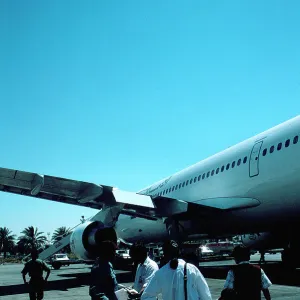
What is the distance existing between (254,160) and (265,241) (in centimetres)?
654

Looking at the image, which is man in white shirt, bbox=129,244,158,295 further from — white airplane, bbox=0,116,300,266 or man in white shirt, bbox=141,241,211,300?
white airplane, bbox=0,116,300,266

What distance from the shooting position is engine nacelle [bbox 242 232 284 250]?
18241 millimetres

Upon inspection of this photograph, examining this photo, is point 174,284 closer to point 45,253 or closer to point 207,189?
point 207,189

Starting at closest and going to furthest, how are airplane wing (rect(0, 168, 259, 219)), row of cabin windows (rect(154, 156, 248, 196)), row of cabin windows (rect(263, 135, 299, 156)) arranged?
1. row of cabin windows (rect(263, 135, 299, 156))
2. airplane wing (rect(0, 168, 259, 219))
3. row of cabin windows (rect(154, 156, 248, 196))

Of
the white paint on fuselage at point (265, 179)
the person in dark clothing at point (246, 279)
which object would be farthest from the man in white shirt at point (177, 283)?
the white paint on fuselage at point (265, 179)

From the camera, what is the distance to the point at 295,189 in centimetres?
1233

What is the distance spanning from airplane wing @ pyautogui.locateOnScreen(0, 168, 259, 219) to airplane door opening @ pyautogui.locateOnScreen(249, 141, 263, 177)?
3.23ft

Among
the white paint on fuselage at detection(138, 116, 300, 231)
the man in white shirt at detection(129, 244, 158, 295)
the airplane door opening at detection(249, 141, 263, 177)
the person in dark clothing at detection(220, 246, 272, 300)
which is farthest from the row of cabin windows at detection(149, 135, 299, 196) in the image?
the man in white shirt at detection(129, 244, 158, 295)

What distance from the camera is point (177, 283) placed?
13.8ft

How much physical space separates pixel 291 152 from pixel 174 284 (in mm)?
9387

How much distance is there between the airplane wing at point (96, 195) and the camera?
13797 mm

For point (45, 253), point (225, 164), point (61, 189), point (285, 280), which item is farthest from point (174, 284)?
point (45, 253)

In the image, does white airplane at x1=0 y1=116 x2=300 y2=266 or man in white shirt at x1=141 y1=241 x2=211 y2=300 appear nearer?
man in white shirt at x1=141 y1=241 x2=211 y2=300

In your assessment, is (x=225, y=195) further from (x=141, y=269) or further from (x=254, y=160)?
(x=141, y=269)
